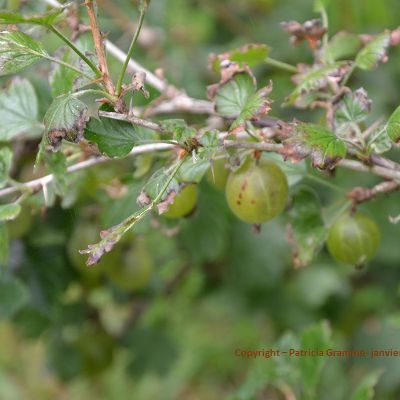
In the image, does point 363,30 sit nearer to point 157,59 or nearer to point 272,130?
point 157,59

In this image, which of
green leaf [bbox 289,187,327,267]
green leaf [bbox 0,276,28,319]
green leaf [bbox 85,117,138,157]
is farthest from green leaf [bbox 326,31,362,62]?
green leaf [bbox 0,276,28,319]

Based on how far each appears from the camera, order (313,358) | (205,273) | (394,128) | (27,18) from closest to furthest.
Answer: (27,18), (394,128), (313,358), (205,273)

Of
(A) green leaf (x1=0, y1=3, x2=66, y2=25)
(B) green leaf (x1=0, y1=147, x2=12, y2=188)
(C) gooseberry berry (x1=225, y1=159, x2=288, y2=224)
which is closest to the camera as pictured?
(A) green leaf (x1=0, y1=3, x2=66, y2=25)

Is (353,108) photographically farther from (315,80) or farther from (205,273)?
(205,273)

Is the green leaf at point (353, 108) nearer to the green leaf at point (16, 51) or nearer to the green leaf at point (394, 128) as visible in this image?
the green leaf at point (394, 128)

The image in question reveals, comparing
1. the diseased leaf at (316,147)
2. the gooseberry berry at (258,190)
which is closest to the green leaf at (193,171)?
the gooseberry berry at (258,190)

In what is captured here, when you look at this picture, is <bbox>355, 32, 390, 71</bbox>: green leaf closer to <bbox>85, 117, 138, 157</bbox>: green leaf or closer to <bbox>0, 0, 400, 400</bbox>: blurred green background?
<bbox>85, 117, 138, 157</bbox>: green leaf

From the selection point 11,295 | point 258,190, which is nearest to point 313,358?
point 258,190
